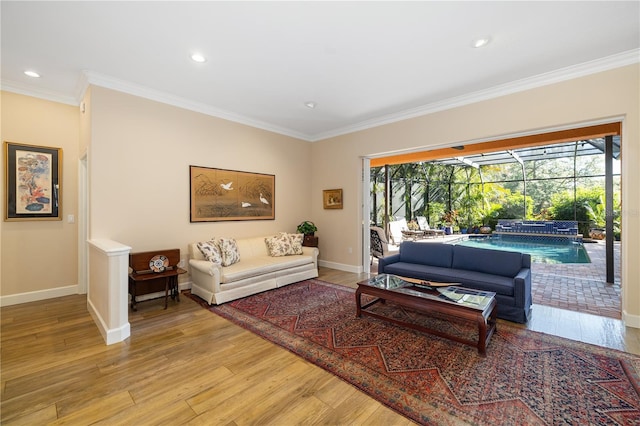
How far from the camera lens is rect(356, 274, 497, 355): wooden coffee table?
7.93ft

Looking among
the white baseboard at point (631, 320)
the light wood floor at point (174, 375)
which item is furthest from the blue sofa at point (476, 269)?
the white baseboard at point (631, 320)

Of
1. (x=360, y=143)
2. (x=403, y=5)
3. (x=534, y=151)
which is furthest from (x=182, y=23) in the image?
(x=534, y=151)

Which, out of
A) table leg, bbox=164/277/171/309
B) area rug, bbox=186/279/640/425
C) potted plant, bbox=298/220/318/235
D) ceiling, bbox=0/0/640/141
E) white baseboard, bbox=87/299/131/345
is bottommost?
area rug, bbox=186/279/640/425

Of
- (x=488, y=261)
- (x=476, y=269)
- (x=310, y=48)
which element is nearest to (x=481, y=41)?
(x=310, y=48)

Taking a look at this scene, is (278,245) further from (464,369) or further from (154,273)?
(464,369)

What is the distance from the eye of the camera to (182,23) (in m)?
2.48

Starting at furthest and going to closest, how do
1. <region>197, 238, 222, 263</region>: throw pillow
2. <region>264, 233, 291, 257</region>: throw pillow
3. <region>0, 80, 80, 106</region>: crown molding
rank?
<region>264, 233, 291, 257</region>: throw pillow < <region>197, 238, 222, 263</region>: throw pillow < <region>0, 80, 80, 106</region>: crown molding

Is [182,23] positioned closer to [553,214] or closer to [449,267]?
[449,267]

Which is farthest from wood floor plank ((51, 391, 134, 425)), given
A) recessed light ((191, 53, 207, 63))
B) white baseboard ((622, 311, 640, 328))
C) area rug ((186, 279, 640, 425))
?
white baseboard ((622, 311, 640, 328))

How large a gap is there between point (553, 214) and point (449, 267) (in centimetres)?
1096

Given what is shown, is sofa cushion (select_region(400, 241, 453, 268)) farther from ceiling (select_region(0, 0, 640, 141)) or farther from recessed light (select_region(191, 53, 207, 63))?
recessed light (select_region(191, 53, 207, 63))

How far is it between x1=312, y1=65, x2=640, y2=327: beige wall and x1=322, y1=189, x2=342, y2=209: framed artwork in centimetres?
13

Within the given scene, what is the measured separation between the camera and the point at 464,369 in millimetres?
2195

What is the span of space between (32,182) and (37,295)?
1.58 meters
